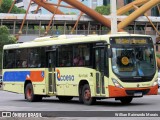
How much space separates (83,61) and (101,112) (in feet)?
15.5

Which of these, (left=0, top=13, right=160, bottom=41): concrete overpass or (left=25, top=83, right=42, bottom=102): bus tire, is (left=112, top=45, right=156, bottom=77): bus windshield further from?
(left=0, top=13, right=160, bottom=41): concrete overpass

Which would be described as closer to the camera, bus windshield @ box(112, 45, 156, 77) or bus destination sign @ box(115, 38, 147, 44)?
bus windshield @ box(112, 45, 156, 77)

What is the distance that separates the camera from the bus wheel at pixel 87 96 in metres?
22.3

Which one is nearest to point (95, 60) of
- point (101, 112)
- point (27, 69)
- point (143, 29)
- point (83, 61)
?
point (83, 61)

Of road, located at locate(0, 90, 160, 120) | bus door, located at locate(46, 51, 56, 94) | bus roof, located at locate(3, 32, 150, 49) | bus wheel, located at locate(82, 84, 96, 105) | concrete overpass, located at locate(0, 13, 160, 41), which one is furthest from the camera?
concrete overpass, located at locate(0, 13, 160, 41)

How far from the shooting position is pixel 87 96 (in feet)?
74.2

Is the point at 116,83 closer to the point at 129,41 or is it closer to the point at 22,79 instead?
the point at 129,41

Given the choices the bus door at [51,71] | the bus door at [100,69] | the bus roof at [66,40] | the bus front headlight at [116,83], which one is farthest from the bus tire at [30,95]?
the bus front headlight at [116,83]

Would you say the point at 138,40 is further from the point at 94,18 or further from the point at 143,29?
the point at 143,29

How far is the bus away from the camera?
21203 mm

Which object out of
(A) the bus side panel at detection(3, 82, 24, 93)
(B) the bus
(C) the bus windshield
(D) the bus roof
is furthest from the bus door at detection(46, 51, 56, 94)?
(C) the bus windshield

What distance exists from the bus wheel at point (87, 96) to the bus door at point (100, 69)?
640mm

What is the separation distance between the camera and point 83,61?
2280cm

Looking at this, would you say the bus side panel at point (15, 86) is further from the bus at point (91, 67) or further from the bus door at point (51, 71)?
the bus door at point (51, 71)
